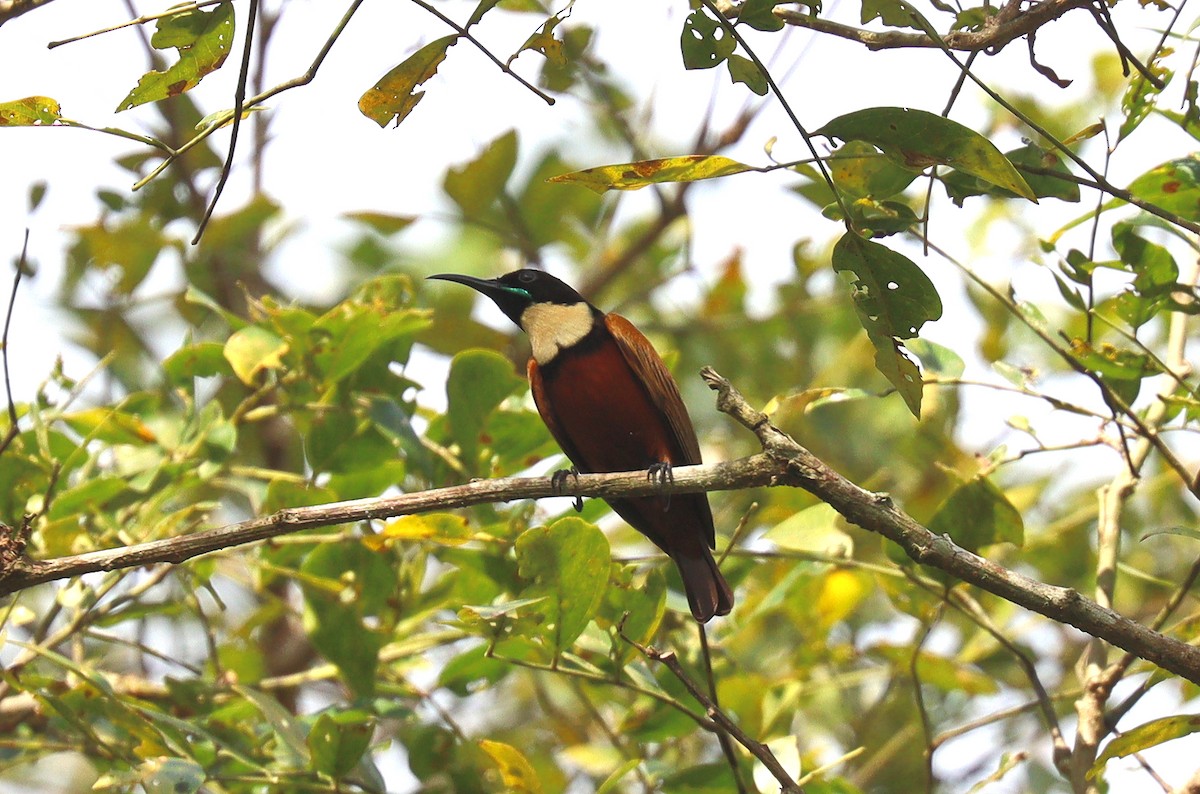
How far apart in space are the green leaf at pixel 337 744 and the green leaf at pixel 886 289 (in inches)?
69.8

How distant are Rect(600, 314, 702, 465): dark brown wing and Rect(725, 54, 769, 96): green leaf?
193 centimetres

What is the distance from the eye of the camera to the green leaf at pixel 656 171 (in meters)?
2.49

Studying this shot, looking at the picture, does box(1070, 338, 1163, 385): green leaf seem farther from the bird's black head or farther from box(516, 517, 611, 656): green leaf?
the bird's black head

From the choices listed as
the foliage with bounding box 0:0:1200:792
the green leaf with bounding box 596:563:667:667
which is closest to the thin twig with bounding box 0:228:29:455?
the foliage with bounding box 0:0:1200:792

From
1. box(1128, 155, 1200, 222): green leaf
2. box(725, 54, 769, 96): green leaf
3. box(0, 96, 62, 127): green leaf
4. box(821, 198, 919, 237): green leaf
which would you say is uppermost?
box(1128, 155, 1200, 222): green leaf

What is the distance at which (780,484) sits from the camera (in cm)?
257

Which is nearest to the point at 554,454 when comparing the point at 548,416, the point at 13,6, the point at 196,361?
the point at 548,416

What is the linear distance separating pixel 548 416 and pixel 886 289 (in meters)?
2.08

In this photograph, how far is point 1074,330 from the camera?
5332 millimetres

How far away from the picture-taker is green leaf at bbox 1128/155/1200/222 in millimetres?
3133

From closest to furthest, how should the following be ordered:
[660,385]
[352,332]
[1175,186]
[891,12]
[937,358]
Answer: [891,12], [1175,186], [937,358], [352,332], [660,385]

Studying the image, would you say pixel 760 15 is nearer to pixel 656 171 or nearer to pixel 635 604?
pixel 656 171

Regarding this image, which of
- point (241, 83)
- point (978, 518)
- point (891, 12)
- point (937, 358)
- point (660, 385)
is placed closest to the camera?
point (241, 83)

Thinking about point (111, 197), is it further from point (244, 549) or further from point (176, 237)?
point (244, 549)
